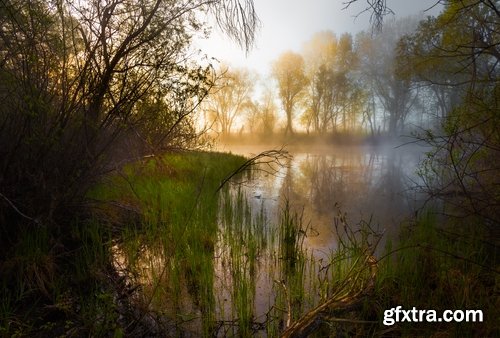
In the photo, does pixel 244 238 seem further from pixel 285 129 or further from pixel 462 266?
pixel 285 129

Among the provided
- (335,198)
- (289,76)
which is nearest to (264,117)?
(289,76)

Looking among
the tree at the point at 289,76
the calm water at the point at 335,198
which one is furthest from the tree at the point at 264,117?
the calm water at the point at 335,198

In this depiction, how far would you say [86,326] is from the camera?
98.4 inches

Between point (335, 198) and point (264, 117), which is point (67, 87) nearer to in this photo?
point (335, 198)

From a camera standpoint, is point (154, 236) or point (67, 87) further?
point (154, 236)

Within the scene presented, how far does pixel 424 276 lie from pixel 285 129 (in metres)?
33.7

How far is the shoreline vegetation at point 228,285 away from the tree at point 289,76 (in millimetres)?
31338

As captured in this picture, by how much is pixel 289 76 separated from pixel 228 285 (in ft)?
108

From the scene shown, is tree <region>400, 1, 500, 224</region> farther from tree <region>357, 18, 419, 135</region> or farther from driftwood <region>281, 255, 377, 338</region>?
tree <region>357, 18, 419, 135</region>

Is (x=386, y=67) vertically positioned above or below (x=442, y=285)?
above

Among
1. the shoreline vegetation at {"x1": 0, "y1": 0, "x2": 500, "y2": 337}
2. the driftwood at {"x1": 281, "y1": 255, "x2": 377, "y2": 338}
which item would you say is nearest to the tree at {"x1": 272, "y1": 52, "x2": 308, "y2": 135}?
the shoreline vegetation at {"x1": 0, "y1": 0, "x2": 500, "y2": 337}

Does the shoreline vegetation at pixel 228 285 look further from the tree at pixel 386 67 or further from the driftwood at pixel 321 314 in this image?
Answer: the tree at pixel 386 67

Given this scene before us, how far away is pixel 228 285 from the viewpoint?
3557 mm

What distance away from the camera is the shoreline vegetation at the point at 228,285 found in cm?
257
